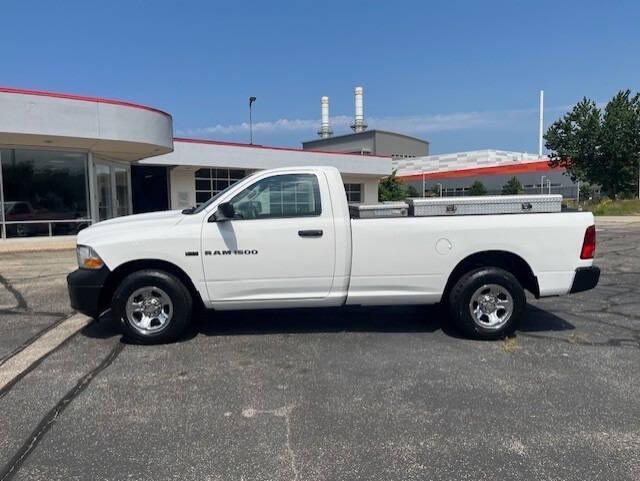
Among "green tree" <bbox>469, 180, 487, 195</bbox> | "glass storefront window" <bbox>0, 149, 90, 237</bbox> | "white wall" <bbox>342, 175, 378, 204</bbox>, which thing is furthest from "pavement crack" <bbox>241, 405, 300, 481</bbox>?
"green tree" <bbox>469, 180, 487, 195</bbox>

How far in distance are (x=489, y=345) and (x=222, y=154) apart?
2058cm

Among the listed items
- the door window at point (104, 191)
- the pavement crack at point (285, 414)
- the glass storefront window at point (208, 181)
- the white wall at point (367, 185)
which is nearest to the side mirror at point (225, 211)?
the pavement crack at point (285, 414)

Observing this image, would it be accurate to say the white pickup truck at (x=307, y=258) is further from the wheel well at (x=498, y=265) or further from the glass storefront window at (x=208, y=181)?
the glass storefront window at (x=208, y=181)

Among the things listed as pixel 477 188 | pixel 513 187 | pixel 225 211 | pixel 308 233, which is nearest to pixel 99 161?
pixel 225 211

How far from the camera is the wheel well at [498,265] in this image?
5.93 meters

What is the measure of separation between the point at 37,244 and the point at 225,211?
11.9 metres

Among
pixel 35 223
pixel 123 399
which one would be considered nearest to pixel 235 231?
pixel 123 399

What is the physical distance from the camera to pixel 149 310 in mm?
5730

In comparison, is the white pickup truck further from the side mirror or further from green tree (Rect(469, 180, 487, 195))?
green tree (Rect(469, 180, 487, 195))

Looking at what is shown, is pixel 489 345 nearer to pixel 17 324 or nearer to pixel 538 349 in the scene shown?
pixel 538 349

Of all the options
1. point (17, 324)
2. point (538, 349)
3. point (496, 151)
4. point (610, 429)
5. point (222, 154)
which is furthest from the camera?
point (496, 151)

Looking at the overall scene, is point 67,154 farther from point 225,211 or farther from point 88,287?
point 225,211

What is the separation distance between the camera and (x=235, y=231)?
5.66 meters

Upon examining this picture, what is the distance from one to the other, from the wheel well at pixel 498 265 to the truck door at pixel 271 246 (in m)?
1.42
